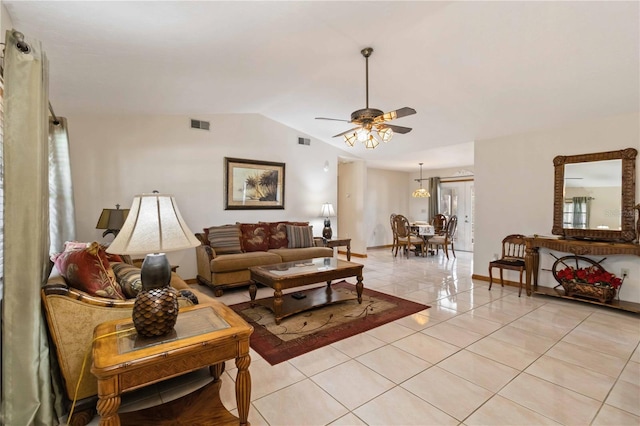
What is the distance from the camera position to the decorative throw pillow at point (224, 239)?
4.65 metres

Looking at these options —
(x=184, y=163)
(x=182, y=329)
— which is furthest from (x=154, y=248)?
(x=184, y=163)

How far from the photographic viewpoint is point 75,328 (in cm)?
169

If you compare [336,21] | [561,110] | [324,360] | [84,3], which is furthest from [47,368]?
[561,110]

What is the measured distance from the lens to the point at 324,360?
2473 mm

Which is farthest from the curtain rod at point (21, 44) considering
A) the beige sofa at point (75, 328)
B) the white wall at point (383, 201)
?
the white wall at point (383, 201)

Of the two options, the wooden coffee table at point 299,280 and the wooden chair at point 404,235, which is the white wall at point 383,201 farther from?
the wooden coffee table at point 299,280

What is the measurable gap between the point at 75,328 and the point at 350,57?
11.2 feet

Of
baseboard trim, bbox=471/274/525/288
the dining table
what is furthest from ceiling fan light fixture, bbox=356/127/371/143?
the dining table

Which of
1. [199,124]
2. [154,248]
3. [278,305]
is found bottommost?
[278,305]

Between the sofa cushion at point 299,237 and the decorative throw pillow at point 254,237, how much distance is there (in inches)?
15.9

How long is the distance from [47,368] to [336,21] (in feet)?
10.4

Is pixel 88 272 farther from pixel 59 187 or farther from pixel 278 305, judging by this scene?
pixel 59 187

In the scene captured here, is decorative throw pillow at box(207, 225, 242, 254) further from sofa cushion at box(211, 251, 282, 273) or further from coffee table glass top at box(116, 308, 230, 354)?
coffee table glass top at box(116, 308, 230, 354)

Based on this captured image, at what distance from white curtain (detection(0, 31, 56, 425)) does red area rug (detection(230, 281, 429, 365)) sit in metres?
1.47
